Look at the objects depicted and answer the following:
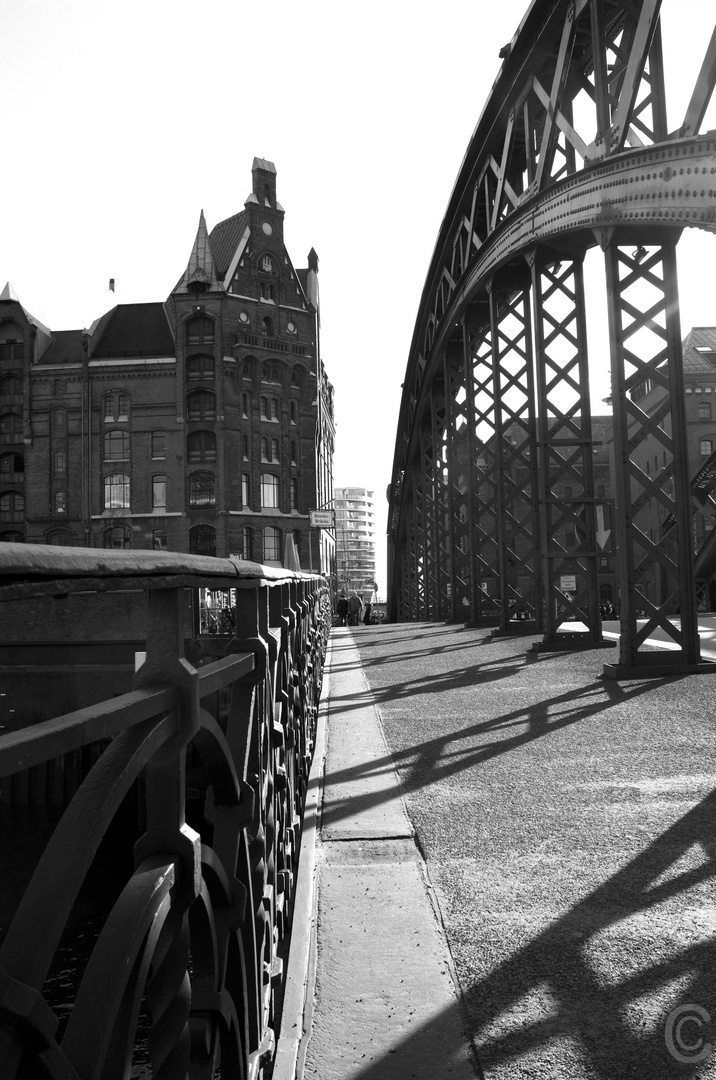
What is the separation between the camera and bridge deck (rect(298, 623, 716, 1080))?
230cm

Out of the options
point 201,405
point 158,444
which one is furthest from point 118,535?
point 201,405

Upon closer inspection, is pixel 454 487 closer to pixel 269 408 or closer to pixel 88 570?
pixel 88 570

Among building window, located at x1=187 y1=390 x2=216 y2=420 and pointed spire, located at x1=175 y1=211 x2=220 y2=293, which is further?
pointed spire, located at x1=175 y1=211 x2=220 y2=293

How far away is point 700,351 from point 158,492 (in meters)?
31.0

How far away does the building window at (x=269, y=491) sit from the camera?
47.5 meters

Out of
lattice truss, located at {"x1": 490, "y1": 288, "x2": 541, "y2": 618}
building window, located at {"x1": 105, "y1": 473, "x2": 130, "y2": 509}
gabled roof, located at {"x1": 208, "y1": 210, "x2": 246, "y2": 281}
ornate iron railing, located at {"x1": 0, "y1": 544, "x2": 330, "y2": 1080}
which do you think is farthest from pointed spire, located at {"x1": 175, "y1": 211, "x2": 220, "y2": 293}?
ornate iron railing, located at {"x1": 0, "y1": 544, "x2": 330, "y2": 1080}

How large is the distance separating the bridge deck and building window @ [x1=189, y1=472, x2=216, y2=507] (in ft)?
127

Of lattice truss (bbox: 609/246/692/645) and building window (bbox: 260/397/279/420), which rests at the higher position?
building window (bbox: 260/397/279/420)

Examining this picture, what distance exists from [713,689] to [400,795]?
458 centimetres

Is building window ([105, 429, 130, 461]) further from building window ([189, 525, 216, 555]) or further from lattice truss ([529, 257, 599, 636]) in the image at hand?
lattice truss ([529, 257, 599, 636])

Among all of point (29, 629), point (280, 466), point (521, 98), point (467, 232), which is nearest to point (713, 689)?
point (521, 98)

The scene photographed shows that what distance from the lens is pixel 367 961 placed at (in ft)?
9.21

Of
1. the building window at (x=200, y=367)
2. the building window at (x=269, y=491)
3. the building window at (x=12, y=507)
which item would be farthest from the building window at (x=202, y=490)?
the building window at (x=12, y=507)

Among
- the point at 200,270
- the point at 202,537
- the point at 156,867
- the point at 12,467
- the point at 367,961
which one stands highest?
the point at 200,270
